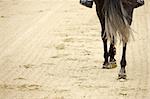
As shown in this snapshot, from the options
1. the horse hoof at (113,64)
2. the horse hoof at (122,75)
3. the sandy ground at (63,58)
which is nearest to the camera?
the sandy ground at (63,58)

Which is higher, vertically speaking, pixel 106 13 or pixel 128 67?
pixel 106 13

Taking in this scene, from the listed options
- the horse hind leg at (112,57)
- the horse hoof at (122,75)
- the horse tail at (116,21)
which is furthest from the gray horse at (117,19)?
the horse hind leg at (112,57)

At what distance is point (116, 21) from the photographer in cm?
666

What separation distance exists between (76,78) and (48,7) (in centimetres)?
735

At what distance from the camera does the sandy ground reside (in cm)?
665

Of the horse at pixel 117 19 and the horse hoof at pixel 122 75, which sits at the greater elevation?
the horse at pixel 117 19

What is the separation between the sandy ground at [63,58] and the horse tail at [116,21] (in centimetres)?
72

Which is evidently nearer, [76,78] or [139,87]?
[139,87]

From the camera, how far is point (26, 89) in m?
6.72

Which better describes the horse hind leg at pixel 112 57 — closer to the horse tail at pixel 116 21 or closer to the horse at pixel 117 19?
the horse at pixel 117 19

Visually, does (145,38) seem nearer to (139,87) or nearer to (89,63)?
(89,63)

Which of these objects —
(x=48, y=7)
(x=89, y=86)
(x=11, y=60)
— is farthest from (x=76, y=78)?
(x=48, y=7)

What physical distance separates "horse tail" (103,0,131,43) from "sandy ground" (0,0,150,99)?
2.36 feet

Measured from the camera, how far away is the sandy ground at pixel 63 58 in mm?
6648
